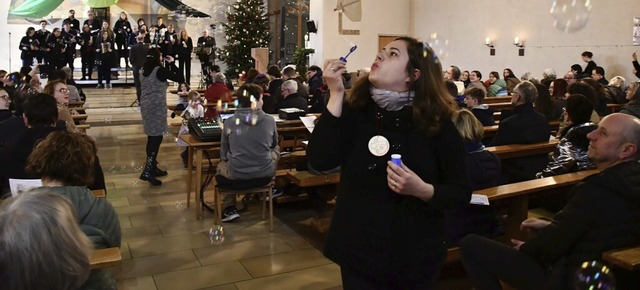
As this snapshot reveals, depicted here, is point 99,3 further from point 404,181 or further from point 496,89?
point 404,181

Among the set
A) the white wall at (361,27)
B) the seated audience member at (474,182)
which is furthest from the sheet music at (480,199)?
the white wall at (361,27)

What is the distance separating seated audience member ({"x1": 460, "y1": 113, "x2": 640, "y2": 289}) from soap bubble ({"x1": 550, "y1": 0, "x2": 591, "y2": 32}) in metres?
11.3

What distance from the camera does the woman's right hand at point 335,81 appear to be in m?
1.83

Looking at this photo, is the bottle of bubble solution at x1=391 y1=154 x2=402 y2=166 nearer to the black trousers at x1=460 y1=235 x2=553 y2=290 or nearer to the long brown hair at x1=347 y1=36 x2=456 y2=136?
the long brown hair at x1=347 y1=36 x2=456 y2=136

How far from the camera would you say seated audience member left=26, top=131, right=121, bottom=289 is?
96.0 inches

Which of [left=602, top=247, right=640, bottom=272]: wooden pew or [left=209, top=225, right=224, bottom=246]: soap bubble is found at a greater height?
[left=602, top=247, right=640, bottom=272]: wooden pew

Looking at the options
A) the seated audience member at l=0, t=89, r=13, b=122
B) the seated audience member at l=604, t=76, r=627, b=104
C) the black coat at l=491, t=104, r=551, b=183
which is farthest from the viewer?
the seated audience member at l=604, t=76, r=627, b=104

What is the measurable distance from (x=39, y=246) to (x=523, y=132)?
14.8 ft

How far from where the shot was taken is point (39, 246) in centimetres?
137

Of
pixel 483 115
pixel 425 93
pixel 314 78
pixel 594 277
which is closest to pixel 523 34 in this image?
pixel 314 78

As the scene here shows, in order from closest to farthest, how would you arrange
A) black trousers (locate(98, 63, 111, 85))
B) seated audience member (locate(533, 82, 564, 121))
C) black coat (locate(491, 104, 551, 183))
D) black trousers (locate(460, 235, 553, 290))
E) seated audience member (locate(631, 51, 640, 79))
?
black trousers (locate(460, 235, 553, 290)), black coat (locate(491, 104, 551, 183)), seated audience member (locate(533, 82, 564, 121)), seated audience member (locate(631, 51, 640, 79)), black trousers (locate(98, 63, 111, 85))

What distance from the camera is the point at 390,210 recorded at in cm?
185

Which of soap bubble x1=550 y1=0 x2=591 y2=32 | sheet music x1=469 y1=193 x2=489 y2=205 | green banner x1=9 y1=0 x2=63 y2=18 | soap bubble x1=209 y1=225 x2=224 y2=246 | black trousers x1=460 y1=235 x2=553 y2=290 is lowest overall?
soap bubble x1=209 y1=225 x2=224 y2=246

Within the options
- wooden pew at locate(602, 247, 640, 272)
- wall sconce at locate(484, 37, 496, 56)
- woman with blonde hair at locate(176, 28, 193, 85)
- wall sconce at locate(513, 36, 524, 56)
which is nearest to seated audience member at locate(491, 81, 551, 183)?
wooden pew at locate(602, 247, 640, 272)
